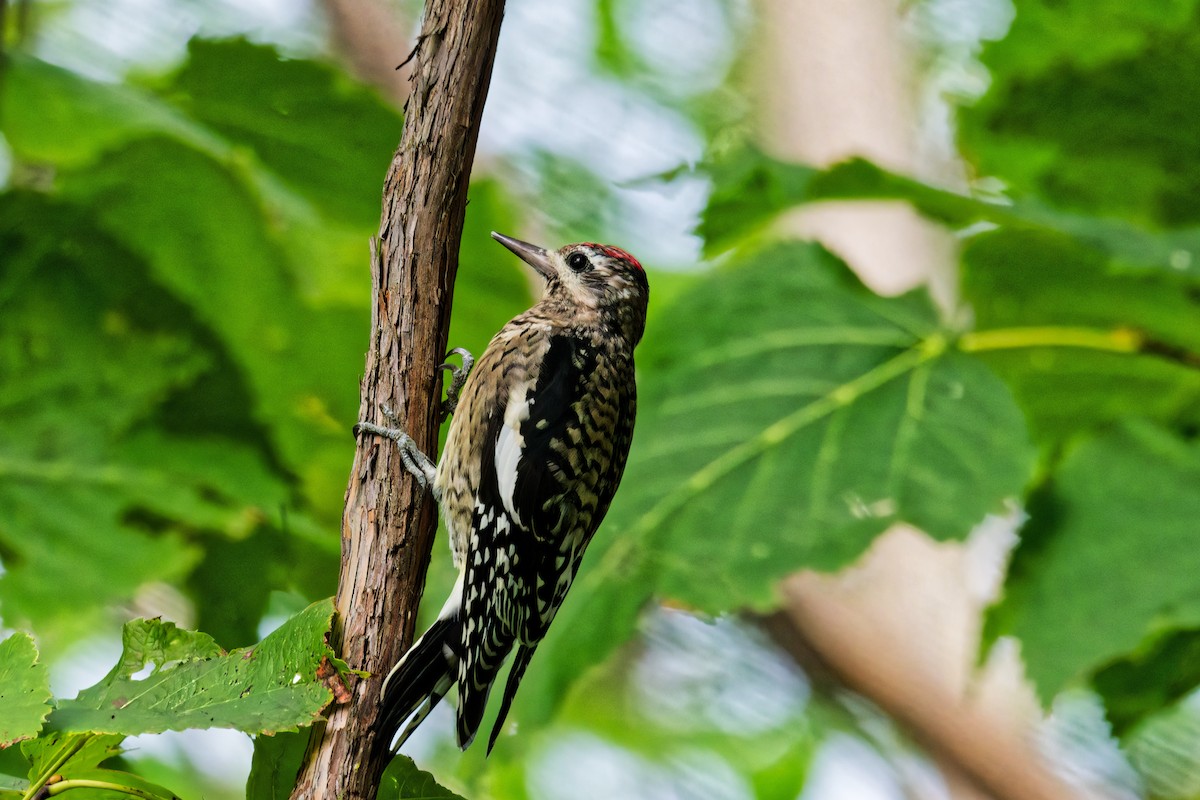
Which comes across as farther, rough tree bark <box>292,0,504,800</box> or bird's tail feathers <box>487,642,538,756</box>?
bird's tail feathers <box>487,642,538,756</box>

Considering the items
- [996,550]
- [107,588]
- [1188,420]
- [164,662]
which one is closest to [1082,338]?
[1188,420]

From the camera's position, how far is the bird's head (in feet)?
6.01

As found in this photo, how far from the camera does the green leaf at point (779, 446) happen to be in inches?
61.2

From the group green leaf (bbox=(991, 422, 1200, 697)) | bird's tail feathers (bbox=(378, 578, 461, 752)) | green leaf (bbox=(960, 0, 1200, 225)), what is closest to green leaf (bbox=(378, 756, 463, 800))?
bird's tail feathers (bbox=(378, 578, 461, 752))

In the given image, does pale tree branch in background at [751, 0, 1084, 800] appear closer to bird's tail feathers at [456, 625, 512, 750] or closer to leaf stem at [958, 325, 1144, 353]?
leaf stem at [958, 325, 1144, 353]

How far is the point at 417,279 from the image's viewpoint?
2.93 feet

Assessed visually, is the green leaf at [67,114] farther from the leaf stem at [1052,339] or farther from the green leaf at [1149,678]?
the green leaf at [1149,678]

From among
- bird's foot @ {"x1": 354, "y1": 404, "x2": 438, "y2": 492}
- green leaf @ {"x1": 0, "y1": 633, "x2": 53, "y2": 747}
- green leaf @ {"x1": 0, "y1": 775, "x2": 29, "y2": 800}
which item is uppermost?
bird's foot @ {"x1": 354, "y1": 404, "x2": 438, "y2": 492}

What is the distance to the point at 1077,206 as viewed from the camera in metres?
2.15

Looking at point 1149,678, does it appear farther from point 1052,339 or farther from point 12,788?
point 12,788

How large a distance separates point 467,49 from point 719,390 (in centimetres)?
96

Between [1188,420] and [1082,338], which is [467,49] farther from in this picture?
[1188,420]

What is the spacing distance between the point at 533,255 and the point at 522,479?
439 mm

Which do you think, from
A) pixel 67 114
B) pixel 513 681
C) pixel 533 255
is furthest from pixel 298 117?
pixel 513 681
